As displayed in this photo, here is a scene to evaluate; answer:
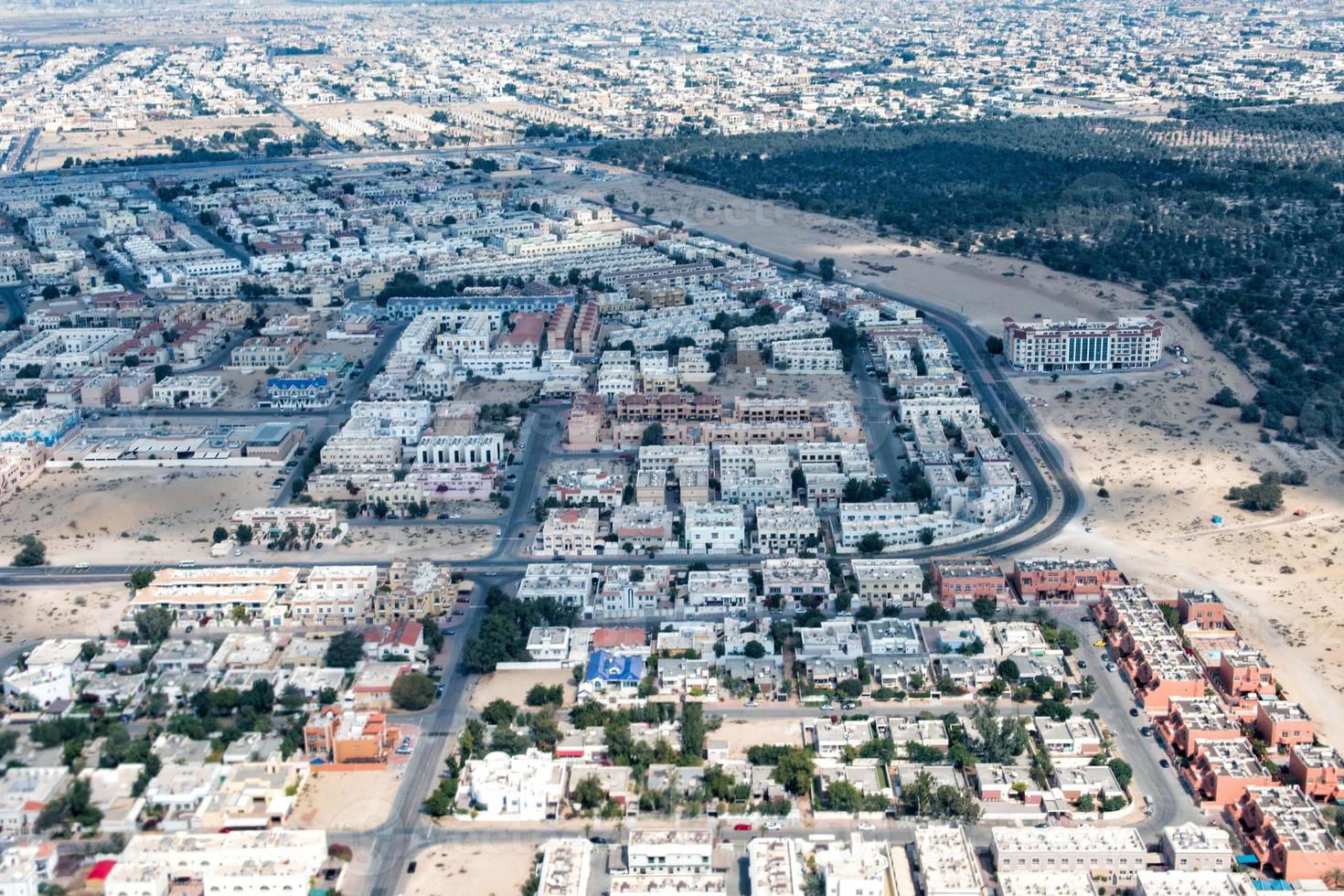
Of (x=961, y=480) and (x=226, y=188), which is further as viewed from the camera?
(x=226, y=188)

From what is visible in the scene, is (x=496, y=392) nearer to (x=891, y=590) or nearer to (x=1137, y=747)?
(x=891, y=590)

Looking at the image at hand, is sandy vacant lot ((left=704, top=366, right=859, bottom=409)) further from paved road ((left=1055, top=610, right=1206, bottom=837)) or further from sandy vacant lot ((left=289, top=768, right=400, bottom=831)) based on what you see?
sandy vacant lot ((left=289, top=768, right=400, bottom=831))

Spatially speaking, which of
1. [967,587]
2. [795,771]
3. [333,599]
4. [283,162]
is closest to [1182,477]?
[967,587]

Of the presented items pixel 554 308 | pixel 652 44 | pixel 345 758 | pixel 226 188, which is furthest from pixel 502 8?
pixel 345 758

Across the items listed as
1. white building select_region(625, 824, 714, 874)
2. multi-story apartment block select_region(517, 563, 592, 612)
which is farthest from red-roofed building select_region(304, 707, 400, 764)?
multi-story apartment block select_region(517, 563, 592, 612)

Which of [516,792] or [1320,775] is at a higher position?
[1320,775]

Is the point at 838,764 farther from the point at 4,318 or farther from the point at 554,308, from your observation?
the point at 4,318
